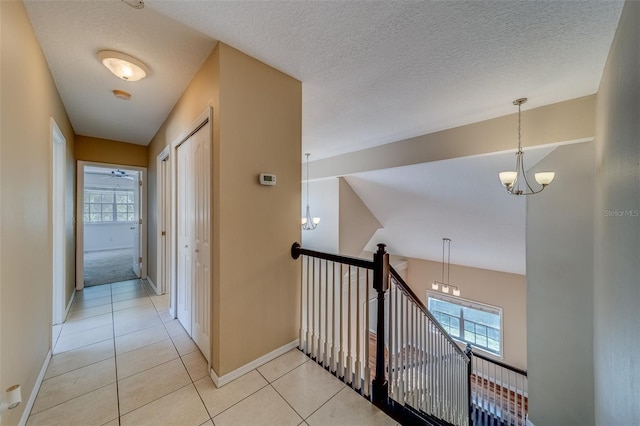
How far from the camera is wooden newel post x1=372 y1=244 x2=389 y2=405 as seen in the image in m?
1.58

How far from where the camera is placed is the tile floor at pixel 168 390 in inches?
56.7

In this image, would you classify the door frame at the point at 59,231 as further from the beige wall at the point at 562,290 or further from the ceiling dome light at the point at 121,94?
the beige wall at the point at 562,290

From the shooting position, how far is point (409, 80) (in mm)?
2121

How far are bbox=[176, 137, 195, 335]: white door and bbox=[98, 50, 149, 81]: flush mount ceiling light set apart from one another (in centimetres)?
62

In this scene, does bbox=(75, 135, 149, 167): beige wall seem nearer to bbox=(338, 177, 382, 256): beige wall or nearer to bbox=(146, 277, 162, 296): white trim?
bbox=(146, 277, 162, 296): white trim

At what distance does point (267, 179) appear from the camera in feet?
6.28

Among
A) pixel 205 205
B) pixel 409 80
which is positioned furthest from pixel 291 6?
pixel 205 205

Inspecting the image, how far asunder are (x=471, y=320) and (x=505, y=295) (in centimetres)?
117

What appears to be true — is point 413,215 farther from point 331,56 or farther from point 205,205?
point 205,205

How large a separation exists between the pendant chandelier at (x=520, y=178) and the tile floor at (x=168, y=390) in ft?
8.26

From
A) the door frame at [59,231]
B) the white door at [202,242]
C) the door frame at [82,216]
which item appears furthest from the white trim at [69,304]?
the white door at [202,242]

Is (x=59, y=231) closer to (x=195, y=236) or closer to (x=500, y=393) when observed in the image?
(x=195, y=236)

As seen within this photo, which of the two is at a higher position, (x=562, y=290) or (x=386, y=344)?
(x=562, y=290)

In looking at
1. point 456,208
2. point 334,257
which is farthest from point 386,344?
point 456,208
